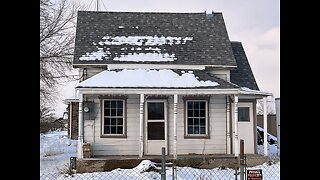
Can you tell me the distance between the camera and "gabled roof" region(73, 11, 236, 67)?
12.9 m

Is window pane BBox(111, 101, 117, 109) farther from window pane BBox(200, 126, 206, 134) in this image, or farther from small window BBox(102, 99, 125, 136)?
window pane BBox(200, 126, 206, 134)

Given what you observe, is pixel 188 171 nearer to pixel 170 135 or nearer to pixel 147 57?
pixel 170 135

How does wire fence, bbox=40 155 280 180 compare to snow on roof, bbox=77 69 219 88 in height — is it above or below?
below

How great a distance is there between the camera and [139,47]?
43.4 ft

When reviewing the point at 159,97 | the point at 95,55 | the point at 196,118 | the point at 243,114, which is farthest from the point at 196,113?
the point at 95,55

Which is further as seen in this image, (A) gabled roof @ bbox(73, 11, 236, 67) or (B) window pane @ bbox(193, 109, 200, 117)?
(A) gabled roof @ bbox(73, 11, 236, 67)

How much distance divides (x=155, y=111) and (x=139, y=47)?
2062 mm

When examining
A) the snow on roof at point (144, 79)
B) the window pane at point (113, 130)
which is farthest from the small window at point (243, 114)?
the window pane at point (113, 130)

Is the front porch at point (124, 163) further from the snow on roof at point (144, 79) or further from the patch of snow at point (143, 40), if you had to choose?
the patch of snow at point (143, 40)

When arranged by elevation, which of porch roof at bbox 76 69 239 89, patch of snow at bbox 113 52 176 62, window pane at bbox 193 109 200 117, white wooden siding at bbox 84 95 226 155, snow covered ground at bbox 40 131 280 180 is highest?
patch of snow at bbox 113 52 176 62

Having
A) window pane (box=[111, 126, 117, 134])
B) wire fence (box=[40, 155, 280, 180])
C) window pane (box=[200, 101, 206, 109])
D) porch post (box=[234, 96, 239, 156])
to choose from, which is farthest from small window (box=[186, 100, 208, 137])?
window pane (box=[111, 126, 117, 134])

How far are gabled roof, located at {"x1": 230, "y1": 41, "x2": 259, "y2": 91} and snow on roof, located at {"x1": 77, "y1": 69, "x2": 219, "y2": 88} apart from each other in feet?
5.50

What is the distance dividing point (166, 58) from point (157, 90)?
1.68 meters

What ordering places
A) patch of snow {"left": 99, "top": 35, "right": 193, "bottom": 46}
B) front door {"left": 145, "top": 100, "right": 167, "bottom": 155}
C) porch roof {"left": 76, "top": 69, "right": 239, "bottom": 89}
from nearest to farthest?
porch roof {"left": 76, "top": 69, "right": 239, "bottom": 89} → front door {"left": 145, "top": 100, "right": 167, "bottom": 155} → patch of snow {"left": 99, "top": 35, "right": 193, "bottom": 46}
